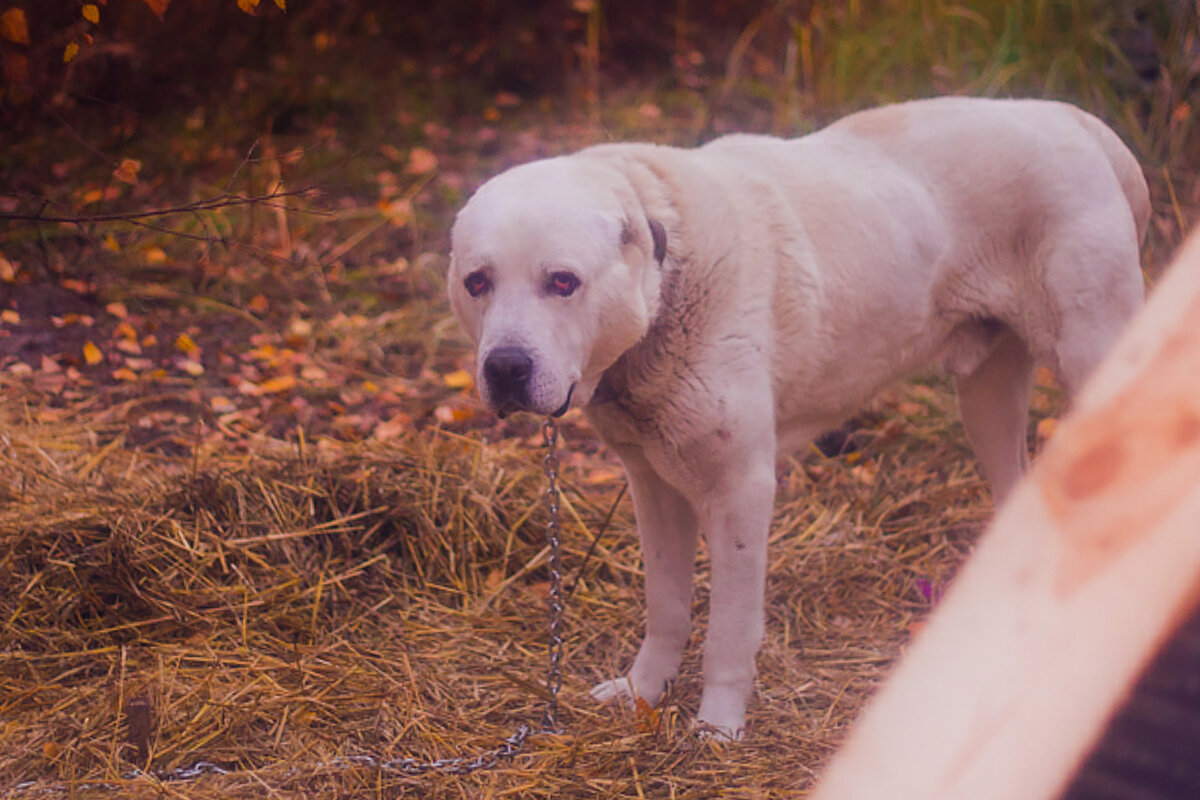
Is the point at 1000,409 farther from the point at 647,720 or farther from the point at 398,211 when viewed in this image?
the point at 398,211

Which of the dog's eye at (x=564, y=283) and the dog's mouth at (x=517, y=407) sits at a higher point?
the dog's eye at (x=564, y=283)

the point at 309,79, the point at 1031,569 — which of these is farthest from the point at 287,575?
the point at 309,79

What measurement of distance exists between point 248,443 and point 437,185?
3.52 m

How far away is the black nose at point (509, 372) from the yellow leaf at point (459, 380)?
8.80 ft

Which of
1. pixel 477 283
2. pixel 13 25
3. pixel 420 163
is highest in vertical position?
pixel 13 25

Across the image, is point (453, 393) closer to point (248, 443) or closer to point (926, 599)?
point (248, 443)

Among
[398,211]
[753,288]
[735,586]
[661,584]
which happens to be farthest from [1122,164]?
[398,211]

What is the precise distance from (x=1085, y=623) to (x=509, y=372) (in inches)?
74.9

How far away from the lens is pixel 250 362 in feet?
17.4

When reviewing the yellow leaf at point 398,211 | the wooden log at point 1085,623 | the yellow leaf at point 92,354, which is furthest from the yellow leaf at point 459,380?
the wooden log at point 1085,623

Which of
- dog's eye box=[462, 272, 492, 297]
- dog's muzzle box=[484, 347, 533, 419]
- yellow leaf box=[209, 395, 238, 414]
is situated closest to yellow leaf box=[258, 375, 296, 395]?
yellow leaf box=[209, 395, 238, 414]

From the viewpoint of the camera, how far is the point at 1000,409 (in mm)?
3582

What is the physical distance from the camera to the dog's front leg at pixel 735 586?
2758 millimetres

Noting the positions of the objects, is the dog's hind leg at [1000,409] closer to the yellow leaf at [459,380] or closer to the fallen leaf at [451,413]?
the fallen leaf at [451,413]
